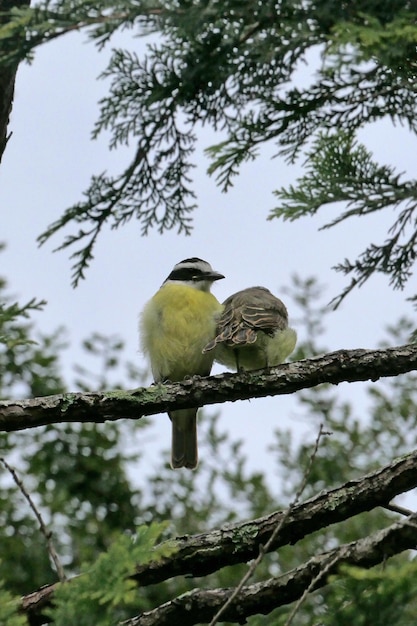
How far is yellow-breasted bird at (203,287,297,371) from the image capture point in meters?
5.77

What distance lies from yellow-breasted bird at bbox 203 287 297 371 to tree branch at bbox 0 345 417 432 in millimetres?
751

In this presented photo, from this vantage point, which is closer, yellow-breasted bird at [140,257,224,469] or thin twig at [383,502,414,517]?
thin twig at [383,502,414,517]

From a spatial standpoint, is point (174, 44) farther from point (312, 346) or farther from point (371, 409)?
point (371, 409)

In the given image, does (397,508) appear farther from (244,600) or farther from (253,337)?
(253,337)

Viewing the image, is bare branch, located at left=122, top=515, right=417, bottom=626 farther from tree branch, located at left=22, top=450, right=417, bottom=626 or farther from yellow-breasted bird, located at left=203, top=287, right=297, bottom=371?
yellow-breasted bird, located at left=203, top=287, right=297, bottom=371

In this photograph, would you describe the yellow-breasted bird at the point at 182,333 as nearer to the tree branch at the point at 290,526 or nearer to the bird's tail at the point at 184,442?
the bird's tail at the point at 184,442

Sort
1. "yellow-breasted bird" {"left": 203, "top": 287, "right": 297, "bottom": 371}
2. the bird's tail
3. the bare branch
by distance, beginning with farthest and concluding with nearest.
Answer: the bird's tail, "yellow-breasted bird" {"left": 203, "top": 287, "right": 297, "bottom": 371}, the bare branch

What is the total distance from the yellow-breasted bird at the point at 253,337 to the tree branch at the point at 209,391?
75 cm

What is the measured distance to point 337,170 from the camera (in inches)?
190

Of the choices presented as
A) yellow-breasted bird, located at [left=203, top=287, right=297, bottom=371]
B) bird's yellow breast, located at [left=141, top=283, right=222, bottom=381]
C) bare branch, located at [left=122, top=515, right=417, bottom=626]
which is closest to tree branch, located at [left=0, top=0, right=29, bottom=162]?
yellow-breasted bird, located at [left=203, top=287, right=297, bottom=371]

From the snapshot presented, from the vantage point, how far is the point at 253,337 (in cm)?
568

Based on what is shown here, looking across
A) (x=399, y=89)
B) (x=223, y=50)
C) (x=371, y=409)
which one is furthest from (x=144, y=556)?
(x=371, y=409)

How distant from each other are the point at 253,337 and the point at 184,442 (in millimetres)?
1802

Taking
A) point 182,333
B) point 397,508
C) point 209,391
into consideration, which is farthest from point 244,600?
point 182,333
